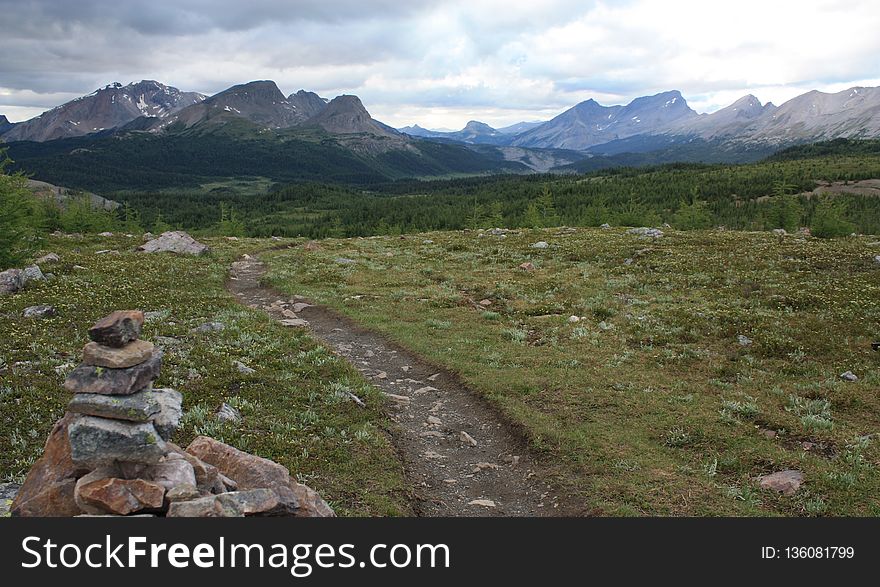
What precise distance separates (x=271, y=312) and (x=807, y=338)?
23.8m

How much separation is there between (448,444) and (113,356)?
8.46 metres

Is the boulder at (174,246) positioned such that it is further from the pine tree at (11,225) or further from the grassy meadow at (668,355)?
the grassy meadow at (668,355)

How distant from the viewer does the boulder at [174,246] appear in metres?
44.1

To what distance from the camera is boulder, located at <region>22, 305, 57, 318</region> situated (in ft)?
67.0

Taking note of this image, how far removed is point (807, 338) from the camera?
810 inches

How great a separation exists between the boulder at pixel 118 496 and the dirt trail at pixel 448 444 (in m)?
5.32

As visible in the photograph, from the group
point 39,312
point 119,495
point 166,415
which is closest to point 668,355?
point 166,415

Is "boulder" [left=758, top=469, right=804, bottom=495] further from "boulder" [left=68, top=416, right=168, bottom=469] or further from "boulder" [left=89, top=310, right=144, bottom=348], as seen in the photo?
"boulder" [left=89, top=310, right=144, bottom=348]

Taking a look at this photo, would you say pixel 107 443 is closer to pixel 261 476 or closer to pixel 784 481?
pixel 261 476

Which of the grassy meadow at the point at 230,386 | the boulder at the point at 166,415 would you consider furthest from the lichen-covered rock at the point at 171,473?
the grassy meadow at the point at 230,386

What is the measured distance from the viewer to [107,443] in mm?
7707

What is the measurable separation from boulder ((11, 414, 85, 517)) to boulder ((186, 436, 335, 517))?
1941 millimetres

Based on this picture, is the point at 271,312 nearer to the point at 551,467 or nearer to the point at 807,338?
the point at 551,467
